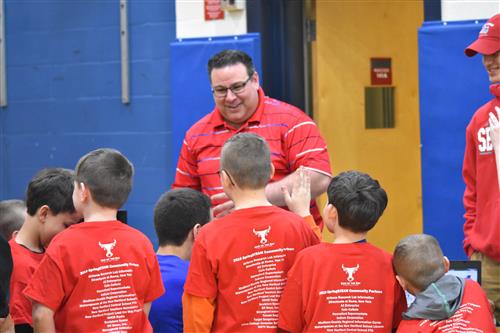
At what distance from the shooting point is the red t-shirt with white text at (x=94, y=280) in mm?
Answer: 3170

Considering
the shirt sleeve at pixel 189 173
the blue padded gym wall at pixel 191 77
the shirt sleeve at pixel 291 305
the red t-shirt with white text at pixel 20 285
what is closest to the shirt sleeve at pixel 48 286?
the red t-shirt with white text at pixel 20 285

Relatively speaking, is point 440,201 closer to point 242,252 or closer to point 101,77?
point 242,252

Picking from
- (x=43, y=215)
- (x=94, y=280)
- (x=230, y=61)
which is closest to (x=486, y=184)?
(x=230, y=61)

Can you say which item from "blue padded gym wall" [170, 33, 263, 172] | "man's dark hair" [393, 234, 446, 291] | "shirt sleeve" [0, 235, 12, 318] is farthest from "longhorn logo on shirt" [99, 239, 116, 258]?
"blue padded gym wall" [170, 33, 263, 172]

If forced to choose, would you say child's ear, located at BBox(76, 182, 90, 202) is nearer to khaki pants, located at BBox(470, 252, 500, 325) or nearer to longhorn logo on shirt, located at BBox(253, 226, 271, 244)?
longhorn logo on shirt, located at BBox(253, 226, 271, 244)

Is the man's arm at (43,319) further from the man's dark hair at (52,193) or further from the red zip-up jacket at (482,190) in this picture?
the red zip-up jacket at (482,190)

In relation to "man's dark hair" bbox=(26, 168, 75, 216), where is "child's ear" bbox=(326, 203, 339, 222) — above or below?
below

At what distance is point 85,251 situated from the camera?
127 inches

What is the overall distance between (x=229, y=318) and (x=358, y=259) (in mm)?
539

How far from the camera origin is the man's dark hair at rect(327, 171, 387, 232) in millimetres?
3314

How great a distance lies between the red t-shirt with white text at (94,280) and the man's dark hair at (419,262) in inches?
38.4

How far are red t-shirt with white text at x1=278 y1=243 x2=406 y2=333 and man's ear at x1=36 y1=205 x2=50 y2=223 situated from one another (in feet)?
3.57

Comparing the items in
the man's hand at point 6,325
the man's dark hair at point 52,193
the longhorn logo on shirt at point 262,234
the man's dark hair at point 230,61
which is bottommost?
the man's hand at point 6,325

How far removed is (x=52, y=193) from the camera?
3.64 meters
